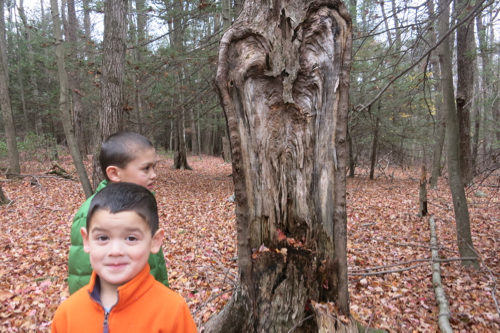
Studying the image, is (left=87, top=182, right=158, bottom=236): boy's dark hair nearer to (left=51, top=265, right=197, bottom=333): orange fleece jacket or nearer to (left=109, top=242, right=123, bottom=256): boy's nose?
(left=109, top=242, right=123, bottom=256): boy's nose

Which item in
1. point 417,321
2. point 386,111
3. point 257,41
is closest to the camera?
point 257,41

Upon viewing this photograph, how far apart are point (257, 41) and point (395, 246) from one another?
4972 millimetres

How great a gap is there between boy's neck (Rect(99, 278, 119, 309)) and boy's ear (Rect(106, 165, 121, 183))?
79cm

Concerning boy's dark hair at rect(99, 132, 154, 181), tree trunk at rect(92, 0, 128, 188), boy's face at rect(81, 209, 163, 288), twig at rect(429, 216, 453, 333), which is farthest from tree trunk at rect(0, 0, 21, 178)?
twig at rect(429, 216, 453, 333)

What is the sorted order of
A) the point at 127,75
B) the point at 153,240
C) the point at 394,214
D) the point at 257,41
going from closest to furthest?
the point at 153,240
the point at 257,41
the point at 394,214
the point at 127,75

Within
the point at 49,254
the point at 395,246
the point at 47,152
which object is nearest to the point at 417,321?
the point at 395,246

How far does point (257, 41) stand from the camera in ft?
6.38

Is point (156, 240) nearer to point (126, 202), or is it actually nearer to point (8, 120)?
point (126, 202)

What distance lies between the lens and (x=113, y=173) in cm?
182

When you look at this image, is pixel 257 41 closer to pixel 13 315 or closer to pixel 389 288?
pixel 389 288

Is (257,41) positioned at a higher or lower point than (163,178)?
higher

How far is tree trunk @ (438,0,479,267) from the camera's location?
156 inches

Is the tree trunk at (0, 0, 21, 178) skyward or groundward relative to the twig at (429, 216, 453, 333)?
skyward

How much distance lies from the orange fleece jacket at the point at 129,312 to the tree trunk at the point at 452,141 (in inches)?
174
